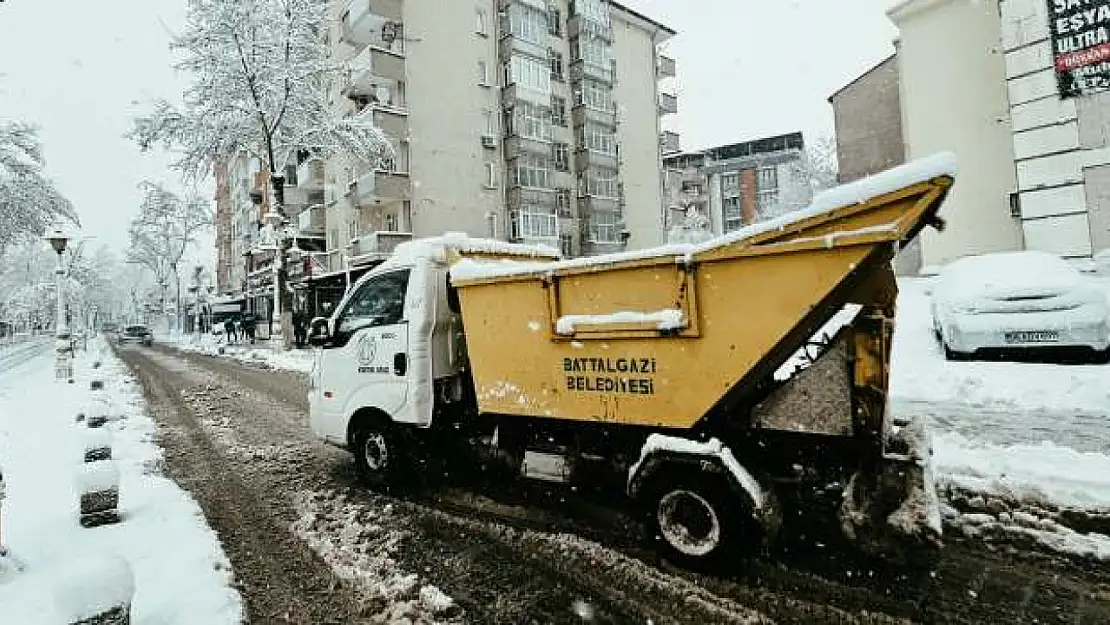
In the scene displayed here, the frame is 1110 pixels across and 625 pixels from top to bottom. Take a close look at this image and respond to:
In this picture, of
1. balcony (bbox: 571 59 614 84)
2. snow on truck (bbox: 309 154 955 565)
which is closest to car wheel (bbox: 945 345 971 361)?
snow on truck (bbox: 309 154 955 565)

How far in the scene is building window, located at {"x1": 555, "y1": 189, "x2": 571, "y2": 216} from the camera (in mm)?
35469

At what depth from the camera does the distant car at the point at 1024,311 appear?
7145 mm

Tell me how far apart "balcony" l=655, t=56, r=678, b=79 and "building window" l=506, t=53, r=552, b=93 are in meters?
15.8

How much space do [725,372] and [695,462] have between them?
61 cm

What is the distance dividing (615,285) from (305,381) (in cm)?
1241

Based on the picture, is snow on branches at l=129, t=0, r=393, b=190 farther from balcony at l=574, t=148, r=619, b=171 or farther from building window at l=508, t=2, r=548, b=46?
balcony at l=574, t=148, r=619, b=171

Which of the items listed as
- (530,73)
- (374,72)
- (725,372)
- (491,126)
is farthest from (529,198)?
(725,372)

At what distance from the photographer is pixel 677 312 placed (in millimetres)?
3621

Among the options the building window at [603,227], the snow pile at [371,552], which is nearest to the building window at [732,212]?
the building window at [603,227]

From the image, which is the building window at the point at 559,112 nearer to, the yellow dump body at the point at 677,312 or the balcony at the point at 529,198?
the balcony at the point at 529,198

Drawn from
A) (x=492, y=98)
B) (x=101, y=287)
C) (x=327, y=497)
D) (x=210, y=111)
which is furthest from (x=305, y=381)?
(x=101, y=287)

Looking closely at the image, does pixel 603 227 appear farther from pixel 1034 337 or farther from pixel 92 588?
pixel 92 588

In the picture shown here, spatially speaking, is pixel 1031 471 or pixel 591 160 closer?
pixel 1031 471

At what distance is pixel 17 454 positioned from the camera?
7.22 metres
